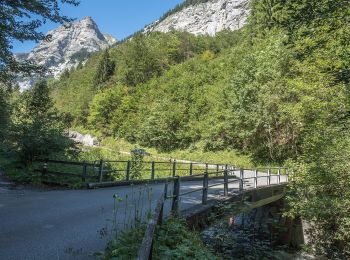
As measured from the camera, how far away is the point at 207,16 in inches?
6555

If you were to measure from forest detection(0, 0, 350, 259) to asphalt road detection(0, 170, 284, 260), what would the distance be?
4955 millimetres

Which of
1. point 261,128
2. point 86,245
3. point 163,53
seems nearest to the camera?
point 86,245

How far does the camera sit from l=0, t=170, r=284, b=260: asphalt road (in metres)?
5.36

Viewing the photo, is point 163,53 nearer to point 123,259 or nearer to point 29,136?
point 29,136

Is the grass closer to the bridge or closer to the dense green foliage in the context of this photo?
the bridge

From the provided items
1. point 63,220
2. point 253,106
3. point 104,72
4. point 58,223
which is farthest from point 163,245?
point 104,72

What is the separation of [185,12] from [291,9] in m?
181

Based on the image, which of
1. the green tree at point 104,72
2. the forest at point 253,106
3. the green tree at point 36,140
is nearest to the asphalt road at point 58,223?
the green tree at point 36,140

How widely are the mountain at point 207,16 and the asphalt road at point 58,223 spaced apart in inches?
5663

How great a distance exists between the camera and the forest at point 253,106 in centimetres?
796

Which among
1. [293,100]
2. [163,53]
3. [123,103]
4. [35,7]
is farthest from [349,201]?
[163,53]

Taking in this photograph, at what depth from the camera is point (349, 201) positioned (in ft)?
44.2

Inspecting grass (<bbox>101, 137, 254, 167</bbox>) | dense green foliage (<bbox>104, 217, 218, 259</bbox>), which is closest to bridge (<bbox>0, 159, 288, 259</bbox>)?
dense green foliage (<bbox>104, 217, 218, 259</bbox>)

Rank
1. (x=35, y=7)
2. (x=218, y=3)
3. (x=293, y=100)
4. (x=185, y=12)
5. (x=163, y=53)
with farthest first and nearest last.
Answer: (x=185, y=12), (x=218, y=3), (x=163, y=53), (x=293, y=100), (x=35, y=7)
